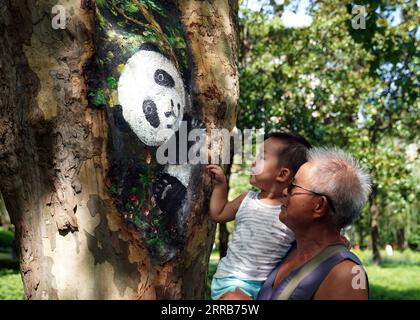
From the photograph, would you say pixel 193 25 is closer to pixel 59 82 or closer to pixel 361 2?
pixel 59 82

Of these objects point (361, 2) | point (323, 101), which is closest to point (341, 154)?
point (361, 2)

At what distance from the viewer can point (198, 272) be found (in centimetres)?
273

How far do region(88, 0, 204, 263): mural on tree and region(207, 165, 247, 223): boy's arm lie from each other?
0.11m

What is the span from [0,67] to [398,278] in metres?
15.6

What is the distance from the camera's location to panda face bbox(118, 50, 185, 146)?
247 cm

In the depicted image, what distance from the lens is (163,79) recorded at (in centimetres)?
257

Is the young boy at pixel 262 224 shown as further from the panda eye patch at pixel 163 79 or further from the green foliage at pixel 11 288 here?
the green foliage at pixel 11 288

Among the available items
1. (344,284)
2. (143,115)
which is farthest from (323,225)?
Answer: (143,115)

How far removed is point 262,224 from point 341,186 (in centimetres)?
57

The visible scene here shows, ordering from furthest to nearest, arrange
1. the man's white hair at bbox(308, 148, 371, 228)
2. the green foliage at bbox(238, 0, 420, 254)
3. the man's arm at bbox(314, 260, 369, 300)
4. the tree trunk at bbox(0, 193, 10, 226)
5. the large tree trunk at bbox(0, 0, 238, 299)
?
the tree trunk at bbox(0, 193, 10, 226)
the green foliage at bbox(238, 0, 420, 254)
the large tree trunk at bbox(0, 0, 238, 299)
the man's white hair at bbox(308, 148, 371, 228)
the man's arm at bbox(314, 260, 369, 300)

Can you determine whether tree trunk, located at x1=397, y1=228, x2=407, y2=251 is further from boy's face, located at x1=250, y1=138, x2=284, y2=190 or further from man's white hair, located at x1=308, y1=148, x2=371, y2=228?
man's white hair, located at x1=308, y1=148, x2=371, y2=228

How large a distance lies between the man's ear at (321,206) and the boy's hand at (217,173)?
750mm

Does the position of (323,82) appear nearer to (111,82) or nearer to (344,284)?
(111,82)

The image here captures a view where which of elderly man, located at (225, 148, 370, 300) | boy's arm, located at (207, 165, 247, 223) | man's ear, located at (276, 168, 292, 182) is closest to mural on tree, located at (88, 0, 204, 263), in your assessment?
boy's arm, located at (207, 165, 247, 223)
